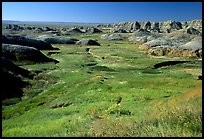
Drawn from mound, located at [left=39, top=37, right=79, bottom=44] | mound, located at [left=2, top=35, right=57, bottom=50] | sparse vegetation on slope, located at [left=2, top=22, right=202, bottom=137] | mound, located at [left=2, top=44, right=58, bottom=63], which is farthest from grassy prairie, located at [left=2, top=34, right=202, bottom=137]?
mound, located at [left=39, top=37, right=79, bottom=44]

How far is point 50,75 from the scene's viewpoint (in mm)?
56219

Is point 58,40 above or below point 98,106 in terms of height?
below

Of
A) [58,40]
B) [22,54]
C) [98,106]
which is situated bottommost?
[58,40]

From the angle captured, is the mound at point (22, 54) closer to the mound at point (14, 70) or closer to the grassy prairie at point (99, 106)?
the grassy prairie at point (99, 106)

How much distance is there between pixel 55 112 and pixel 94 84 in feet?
52.1

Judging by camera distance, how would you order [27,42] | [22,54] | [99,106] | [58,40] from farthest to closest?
1. [58,40]
2. [27,42]
3. [22,54]
4. [99,106]

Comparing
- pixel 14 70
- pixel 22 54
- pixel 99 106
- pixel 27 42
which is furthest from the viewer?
pixel 27 42

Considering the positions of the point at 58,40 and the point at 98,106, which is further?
the point at 58,40

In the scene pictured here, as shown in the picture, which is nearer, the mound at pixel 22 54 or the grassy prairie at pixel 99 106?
the grassy prairie at pixel 99 106

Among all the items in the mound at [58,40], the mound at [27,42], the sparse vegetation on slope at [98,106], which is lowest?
the mound at [58,40]

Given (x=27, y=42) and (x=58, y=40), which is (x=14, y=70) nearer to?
(x=27, y=42)

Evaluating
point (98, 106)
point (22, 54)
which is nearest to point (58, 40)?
point (22, 54)

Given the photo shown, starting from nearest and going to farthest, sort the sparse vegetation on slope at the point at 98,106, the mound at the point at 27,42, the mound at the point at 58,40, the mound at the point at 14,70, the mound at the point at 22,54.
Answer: the sparse vegetation on slope at the point at 98,106 < the mound at the point at 14,70 < the mound at the point at 22,54 < the mound at the point at 27,42 < the mound at the point at 58,40

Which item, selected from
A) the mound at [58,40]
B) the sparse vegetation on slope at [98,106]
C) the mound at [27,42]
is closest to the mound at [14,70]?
the sparse vegetation on slope at [98,106]
